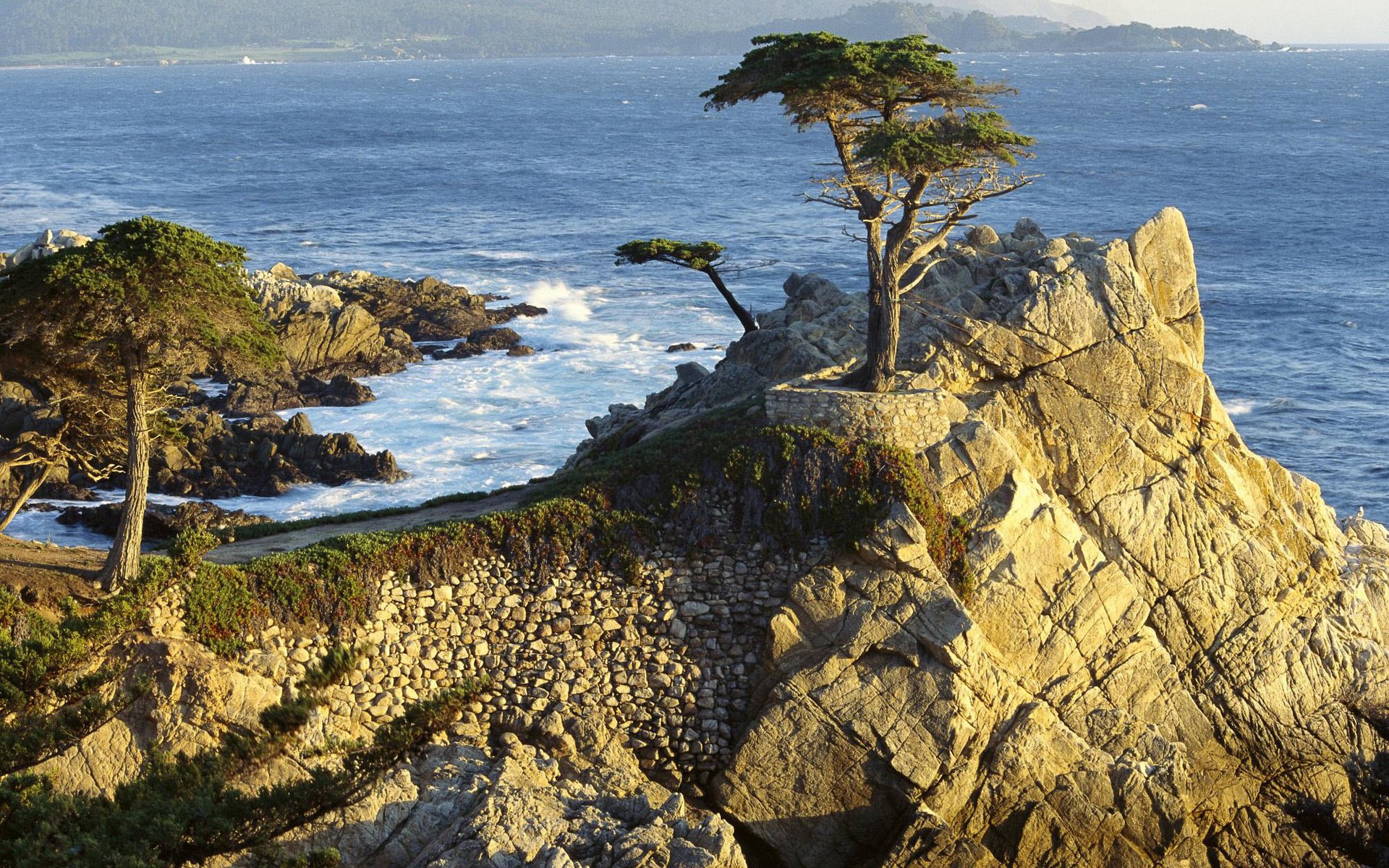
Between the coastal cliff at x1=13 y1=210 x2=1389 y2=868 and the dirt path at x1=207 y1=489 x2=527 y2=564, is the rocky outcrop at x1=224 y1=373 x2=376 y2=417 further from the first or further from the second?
the coastal cliff at x1=13 y1=210 x2=1389 y2=868

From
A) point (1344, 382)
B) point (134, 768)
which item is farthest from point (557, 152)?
point (134, 768)

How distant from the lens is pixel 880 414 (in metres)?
25.4

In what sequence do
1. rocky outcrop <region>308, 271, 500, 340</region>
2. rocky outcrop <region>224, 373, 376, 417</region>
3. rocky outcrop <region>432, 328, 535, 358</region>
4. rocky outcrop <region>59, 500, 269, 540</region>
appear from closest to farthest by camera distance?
rocky outcrop <region>59, 500, 269, 540</region> < rocky outcrop <region>224, 373, 376, 417</region> < rocky outcrop <region>432, 328, 535, 358</region> < rocky outcrop <region>308, 271, 500, 340</region>

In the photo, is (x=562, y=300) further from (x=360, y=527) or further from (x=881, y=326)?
(x=881, y=326)

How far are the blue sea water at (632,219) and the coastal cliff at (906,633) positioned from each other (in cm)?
1712

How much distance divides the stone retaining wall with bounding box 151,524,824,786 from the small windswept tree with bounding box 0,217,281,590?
161 inches

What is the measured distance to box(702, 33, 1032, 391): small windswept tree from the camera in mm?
25859

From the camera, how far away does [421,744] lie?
827 inches

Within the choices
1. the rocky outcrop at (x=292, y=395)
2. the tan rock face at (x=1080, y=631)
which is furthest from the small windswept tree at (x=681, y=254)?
the rocky outcrop at (x=292, y=395)

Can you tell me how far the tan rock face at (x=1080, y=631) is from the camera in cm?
2267

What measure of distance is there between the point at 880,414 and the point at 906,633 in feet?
14.5

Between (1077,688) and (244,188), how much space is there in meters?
99.9

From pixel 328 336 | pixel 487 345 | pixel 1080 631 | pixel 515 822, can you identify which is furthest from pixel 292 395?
pixel 1080 631

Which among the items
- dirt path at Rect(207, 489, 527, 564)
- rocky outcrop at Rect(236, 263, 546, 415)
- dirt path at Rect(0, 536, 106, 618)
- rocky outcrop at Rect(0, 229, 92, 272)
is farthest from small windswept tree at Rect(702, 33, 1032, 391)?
rocky outcrop at Rect(0, 229, 92, 272)
